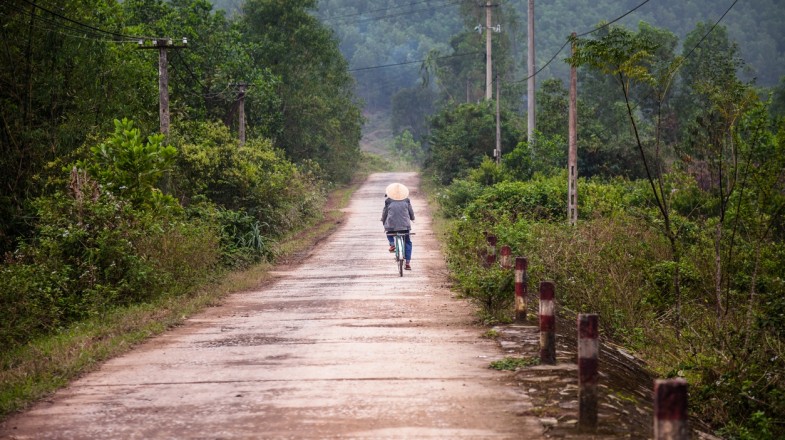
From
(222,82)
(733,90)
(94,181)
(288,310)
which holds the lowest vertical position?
(288,310)

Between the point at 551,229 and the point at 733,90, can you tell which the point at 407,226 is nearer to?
the point at 551,229

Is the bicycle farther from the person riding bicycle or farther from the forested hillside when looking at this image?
the forested hillside

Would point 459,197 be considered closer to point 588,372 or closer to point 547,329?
point 547,329

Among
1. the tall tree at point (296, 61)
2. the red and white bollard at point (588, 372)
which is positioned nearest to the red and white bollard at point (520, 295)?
the red and white bollard at point (588, 372)

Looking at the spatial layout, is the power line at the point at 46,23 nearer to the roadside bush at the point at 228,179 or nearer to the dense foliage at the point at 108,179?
the dense foliage at the point at 108,179

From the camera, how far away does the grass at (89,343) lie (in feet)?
29.8

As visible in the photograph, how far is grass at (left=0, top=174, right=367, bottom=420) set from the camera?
907 centimetres

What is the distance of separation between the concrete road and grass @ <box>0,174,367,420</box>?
0.24 metres

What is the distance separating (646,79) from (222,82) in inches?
1248

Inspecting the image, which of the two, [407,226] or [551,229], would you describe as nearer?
[551,229]

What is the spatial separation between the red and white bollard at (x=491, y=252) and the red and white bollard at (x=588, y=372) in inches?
407

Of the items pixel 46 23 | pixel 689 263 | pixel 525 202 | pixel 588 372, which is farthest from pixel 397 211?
pixel 588 372

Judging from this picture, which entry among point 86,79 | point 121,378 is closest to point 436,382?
point 121,378

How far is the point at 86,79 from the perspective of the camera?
24.1 metres
